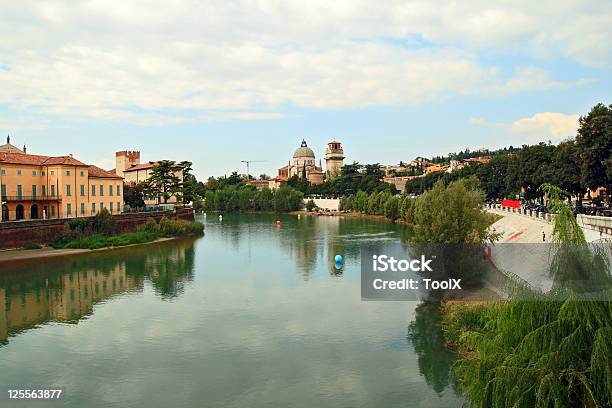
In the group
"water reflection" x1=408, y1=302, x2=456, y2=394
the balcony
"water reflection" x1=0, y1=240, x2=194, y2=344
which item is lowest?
"water reflection" x1=408, y1=302, x2=456, y2=394

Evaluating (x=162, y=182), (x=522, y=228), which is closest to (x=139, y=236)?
(x=162, y=182)

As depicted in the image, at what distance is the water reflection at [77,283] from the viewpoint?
22172 mm

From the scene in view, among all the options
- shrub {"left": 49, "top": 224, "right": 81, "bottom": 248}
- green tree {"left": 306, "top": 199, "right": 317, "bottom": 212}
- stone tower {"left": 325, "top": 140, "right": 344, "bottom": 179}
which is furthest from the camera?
stone tower {"left": 325, "top": 140, "right": 344, "bottom": 179}

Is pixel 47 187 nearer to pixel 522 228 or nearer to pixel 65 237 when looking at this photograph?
pixel 65 237

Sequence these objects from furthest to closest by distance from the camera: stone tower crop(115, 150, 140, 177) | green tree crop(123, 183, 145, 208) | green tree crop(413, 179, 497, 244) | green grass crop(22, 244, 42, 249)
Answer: stone tower crop(115, 150, 140, 177)
green tree crop(123, 183, 145, 208)
green grass crop(22, 244, 42, 249)
green tree crop(413, 179, 497, 244)

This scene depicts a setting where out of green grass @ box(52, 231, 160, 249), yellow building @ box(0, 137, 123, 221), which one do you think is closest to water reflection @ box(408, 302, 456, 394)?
green grass @ box(52, 231, 160, 249)

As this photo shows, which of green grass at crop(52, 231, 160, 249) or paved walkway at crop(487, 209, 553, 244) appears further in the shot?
green grass at crop(52, 231, 160, 249)

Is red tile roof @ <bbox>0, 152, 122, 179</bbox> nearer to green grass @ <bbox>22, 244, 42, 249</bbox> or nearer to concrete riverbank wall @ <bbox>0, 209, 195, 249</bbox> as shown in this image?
concrete riverbank wall @ <bbox>0, 209, 195, 249</bbox>

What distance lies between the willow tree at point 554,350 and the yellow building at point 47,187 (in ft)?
130

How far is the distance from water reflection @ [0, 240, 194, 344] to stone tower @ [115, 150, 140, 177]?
188 feet

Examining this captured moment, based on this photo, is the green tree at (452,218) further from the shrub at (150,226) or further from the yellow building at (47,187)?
the shrub at (150,226)

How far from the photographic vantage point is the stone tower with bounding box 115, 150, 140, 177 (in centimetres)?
9462

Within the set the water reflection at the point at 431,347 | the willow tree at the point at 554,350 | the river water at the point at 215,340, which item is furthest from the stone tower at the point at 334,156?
the willow tree at the point at 554,350

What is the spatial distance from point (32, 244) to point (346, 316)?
2671cm
